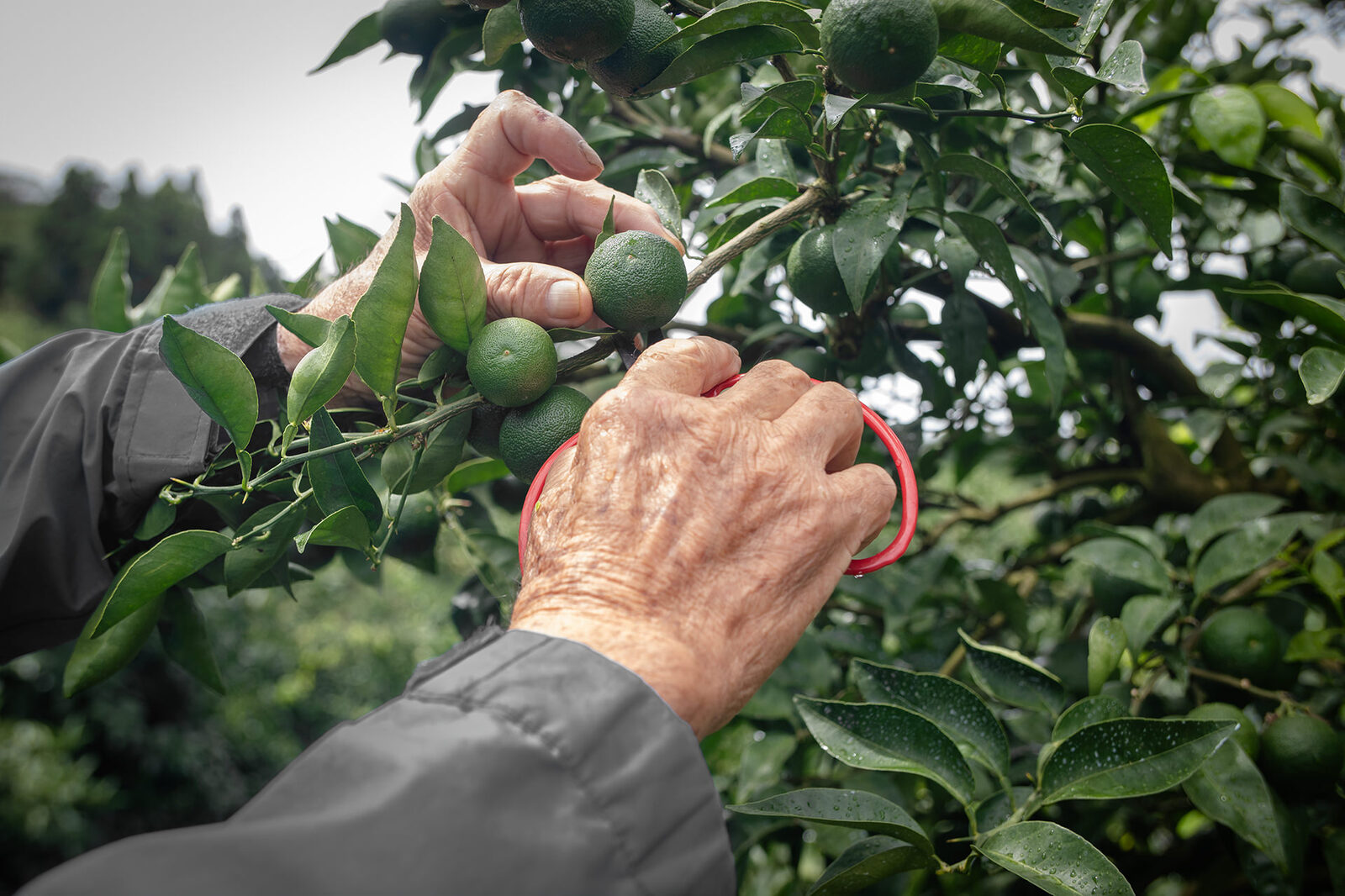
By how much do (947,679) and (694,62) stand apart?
2.15 ft

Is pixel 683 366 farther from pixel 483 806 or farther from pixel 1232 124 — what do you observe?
pixel 1232 124

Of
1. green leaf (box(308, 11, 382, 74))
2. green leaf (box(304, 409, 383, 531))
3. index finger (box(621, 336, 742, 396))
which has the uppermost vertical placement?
green leaf (box(308, 11, 382, 74))

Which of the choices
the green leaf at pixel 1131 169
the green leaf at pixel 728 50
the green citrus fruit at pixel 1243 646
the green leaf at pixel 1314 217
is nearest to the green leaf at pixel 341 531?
the green leaf at pixel 728 50

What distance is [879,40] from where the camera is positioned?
60 centimetres

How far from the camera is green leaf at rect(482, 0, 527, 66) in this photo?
2.51ft

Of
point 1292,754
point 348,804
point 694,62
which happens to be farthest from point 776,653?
point 1292,754

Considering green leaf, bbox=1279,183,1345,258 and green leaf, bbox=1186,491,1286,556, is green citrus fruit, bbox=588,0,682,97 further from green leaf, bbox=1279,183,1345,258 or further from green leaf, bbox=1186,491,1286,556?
green leaf, bbox=1186,491,1286,556

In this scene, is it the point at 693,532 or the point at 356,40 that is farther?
the point at 356,40

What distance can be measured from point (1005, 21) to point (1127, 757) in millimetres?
647

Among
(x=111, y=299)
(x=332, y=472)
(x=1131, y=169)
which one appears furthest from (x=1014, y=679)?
(x=111, y=299)

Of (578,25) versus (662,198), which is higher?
(578,25)

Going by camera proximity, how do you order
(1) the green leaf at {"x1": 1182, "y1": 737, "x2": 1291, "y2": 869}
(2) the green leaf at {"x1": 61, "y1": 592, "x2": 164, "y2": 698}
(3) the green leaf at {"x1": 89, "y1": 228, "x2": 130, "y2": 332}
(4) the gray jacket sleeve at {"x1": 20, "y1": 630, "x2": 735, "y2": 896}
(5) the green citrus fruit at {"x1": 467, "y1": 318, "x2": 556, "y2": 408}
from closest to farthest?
1. (4) the gray jacket sleeve at {"x1": 20, "y1": 630, "x2": 735, "y2": 896}
2. (5) the green citrus fruit at {"x1": 467, "y1": 318, "x2": 556, "y2": 408}
3. (1) the green leaf at {"x1": 1182, "y1": 737, "x2": 1291, "y2": 869}
4. (2) the green leaf at {"x1": 61, "y1": 592, "x2": 164, "y2": 698}
5. (3) the green leaf at {"x1": 89, "y1": 228, "x2": 130, "y2": 332}

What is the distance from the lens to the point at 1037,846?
2.25 ft

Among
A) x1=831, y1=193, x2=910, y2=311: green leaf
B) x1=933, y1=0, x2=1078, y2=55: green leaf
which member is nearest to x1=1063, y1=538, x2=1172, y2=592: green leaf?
x1=831, y1=193, x2=910, y2=311: green leaf
